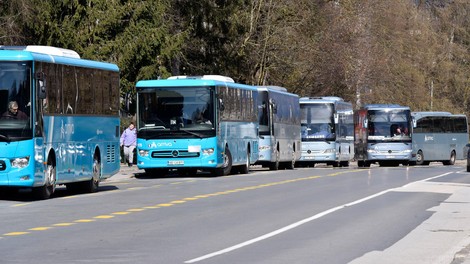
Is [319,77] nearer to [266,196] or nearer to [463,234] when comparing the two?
[266,196]

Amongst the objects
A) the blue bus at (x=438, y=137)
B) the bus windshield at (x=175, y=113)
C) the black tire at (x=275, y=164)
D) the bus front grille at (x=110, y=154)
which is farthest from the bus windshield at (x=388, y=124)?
the bus front grille at (x=110, y=154)

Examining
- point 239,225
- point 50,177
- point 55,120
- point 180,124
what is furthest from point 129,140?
point 239,225

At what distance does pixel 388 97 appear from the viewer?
8562 centimetres

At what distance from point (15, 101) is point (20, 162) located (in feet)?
4.10

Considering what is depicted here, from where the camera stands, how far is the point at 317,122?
60.5 metres

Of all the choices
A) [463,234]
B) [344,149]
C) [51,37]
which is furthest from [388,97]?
[463,234]

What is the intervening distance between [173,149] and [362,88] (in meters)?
44.8

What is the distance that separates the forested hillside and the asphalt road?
64.3ft

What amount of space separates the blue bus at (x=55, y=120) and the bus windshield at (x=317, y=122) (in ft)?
94.8

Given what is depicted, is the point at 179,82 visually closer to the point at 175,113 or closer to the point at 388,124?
the point at 175,113

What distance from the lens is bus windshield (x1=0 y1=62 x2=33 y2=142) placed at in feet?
82.1

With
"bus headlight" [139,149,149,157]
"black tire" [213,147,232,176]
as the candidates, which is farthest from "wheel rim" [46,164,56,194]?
"black tire" [213,147,232,176]

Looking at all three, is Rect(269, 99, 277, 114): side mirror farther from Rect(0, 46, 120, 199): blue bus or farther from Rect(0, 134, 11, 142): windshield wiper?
Rect(0, 134, 11, 142): windshield wiper

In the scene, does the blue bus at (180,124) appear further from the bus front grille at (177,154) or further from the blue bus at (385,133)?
the blue bus at (385,133)
